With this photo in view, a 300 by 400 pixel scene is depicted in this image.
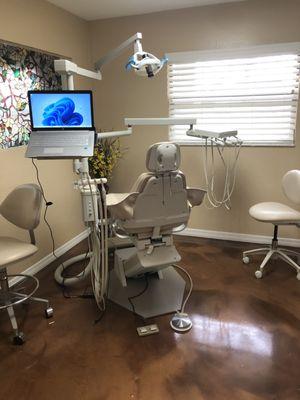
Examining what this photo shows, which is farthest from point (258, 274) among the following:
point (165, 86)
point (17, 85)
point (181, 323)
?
point (17, 85)

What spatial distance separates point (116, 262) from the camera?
2.59 m

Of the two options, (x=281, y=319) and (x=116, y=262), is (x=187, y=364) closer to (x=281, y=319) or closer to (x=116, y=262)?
(x=281, y=319)

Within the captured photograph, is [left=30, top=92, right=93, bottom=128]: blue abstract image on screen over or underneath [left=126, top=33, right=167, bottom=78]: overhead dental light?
underneath

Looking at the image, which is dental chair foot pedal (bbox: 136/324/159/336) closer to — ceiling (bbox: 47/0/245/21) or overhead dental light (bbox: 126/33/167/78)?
overhead dental light (bbox: 126/33/167/78)

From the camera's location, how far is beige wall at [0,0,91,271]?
8.26 feet

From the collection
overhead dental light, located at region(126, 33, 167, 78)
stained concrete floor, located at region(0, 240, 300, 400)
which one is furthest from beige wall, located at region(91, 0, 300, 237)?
overhead dental light, located at region(126, 33, 167, 78)

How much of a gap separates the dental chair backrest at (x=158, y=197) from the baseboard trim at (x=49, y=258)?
2.00 ft

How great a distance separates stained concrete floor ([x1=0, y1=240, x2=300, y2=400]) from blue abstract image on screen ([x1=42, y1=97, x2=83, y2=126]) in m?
1.33

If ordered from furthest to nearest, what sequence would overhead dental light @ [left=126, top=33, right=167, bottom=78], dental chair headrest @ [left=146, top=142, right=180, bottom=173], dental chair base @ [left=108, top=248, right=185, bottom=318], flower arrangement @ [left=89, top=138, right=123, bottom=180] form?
flower arrangement @ [left=89, top=138, right=123, bottom=180] < dental chair base @ [left=108, top=248, right=185, bottom=318] < overhead dental light @ [left=126, top=33, right=167, bottom=78] < dental chair headrest @ [left=146, top=142, right=180, bottom=173]

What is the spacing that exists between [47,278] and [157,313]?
1.13m

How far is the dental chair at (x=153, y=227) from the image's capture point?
200cm

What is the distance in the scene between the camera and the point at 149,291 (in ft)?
8.22

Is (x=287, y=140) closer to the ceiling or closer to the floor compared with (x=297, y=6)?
closer to the floor

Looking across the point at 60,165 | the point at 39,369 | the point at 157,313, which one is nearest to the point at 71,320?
the point at 39,369
